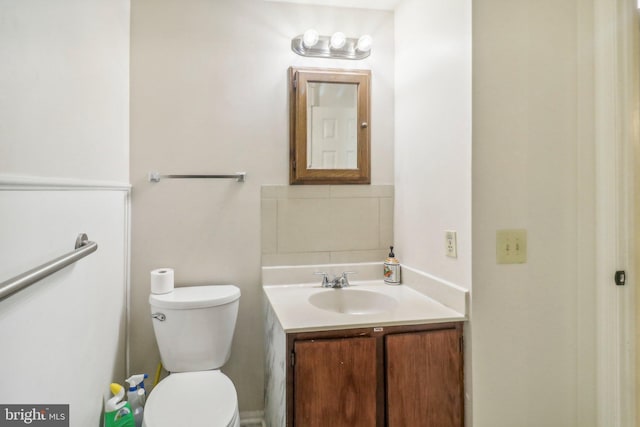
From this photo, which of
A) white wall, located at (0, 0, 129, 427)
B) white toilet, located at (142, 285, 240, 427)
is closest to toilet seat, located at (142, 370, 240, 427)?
white toilet, located at (142, 285, 240, 427)

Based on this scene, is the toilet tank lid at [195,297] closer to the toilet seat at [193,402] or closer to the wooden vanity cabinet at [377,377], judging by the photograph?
the toilet seat at [193,402]

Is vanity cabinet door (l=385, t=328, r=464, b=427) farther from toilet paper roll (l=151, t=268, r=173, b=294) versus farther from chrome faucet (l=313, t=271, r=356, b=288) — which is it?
toilet paper roll (l=151, t=268, r=173, b=294)

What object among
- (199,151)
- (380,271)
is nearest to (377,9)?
(199,151)

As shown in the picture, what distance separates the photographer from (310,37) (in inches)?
72.6

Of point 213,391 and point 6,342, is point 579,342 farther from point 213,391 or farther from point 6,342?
point 6,342

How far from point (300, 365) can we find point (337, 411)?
0.21 meters

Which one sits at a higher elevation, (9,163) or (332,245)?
(9,163)

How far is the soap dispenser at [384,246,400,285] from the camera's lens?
1925mm

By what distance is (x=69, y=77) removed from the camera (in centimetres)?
105

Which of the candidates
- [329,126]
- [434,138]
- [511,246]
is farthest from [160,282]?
[511,246]

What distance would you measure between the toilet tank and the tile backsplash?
0.39 m

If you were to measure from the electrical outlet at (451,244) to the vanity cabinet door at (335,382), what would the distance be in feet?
1.56

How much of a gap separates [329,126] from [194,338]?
1.23 metres

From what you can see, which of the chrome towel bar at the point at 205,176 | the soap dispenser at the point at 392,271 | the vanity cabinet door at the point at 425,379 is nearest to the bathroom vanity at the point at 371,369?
the vanity cabinet door at the point at 425,379
